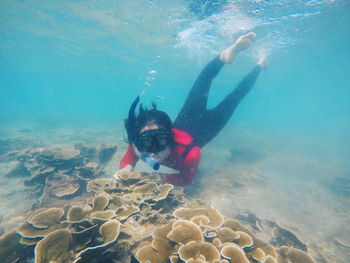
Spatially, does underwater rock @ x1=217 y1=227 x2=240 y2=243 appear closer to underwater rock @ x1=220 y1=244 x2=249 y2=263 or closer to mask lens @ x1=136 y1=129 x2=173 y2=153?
underwater rock @ x1=220 y1=244 x2=249 y2=263

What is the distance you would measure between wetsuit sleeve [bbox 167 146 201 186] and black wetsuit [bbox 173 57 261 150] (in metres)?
2.16

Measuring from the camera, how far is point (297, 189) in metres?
12.3

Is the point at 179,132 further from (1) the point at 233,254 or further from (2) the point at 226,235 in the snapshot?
(1) the point at 233,254

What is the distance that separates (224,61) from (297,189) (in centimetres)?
958

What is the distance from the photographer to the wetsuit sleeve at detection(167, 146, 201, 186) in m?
4.70

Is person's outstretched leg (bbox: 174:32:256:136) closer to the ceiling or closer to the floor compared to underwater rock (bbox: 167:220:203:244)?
closer to the ceiling

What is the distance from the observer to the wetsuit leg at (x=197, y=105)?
7.25 metres

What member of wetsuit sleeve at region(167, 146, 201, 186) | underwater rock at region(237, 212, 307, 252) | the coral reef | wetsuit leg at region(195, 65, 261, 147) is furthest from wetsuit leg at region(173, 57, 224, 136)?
the coral reef

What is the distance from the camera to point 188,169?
477 centimetres

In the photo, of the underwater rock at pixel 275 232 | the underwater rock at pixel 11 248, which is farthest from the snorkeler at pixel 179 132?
the underwater rock at pixel 275 232

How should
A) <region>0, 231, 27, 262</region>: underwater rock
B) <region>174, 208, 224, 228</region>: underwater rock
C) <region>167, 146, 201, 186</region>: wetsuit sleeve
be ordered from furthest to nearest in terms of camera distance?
<region>167, 146, 201, 186</region>: wetsuit sleeve → <region>174, 208, 224, 228</region>: underwater rock → <region>0, 231, 27, 262</region>: underwater rock

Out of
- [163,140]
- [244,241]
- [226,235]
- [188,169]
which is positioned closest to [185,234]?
[226,235]

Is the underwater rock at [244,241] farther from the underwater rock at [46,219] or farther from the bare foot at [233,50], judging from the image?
the bare foot at [233,50]

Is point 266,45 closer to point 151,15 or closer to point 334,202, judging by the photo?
point 151,15
